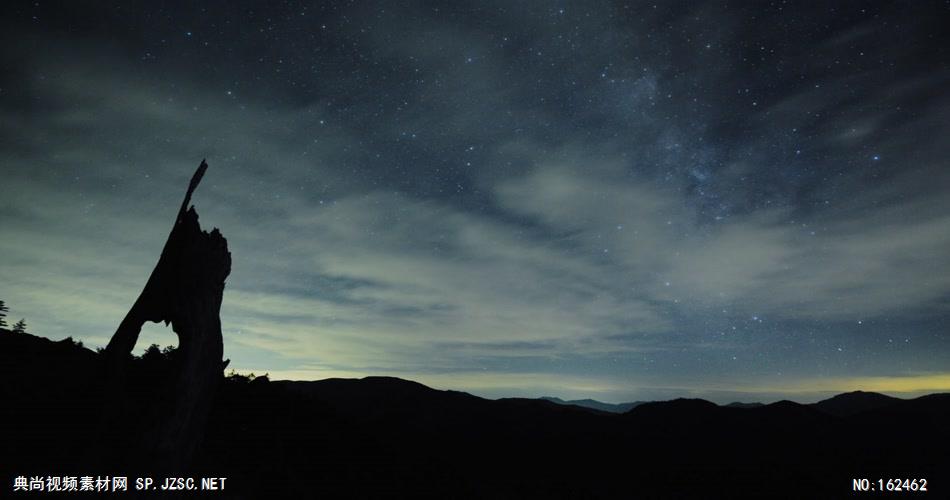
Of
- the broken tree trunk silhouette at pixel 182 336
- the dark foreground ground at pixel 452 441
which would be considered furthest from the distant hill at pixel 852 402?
the broken tree trunk silhouette at pixel 182 336

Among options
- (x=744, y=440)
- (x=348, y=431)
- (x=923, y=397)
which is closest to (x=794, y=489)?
(x=744, y=440)

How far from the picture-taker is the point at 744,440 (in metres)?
77.8

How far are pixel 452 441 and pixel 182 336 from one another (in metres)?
60.9

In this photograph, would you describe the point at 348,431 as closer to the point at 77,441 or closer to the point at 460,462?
the point at 77,441

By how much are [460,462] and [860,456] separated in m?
73.0

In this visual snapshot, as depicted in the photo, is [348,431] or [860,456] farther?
[860,456]

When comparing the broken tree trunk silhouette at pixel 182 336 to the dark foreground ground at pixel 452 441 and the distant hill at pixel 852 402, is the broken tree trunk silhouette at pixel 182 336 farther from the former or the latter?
the distant hill at pixel 852 402

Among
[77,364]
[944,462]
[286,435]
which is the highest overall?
[77,364]

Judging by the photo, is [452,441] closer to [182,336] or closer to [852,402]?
[182,336]

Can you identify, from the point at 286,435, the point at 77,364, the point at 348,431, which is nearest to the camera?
the point at 77,364

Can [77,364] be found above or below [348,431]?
above

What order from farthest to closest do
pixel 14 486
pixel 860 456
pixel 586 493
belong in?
1. pixel 860 456
2. pixel 586 493
3. pixel 14 486

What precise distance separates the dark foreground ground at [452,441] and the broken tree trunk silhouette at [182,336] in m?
0.30

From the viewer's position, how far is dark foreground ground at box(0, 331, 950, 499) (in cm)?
1045
